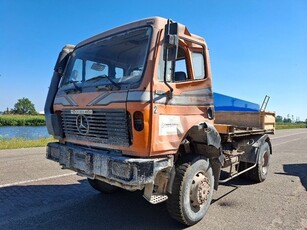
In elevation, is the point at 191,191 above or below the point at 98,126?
below

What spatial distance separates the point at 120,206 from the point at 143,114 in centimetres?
223

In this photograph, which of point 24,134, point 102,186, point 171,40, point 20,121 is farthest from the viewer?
point 20,121

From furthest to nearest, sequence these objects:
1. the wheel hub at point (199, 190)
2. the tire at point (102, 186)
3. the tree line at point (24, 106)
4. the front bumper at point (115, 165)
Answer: the tree line at point (24, 106), the tire at point (102, 186), the wheel hub at point (199, 190), the front bumper at point (115, 165)

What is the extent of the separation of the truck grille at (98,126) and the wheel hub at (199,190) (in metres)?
1.28

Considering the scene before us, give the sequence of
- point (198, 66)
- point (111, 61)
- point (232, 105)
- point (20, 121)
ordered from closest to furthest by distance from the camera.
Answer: point (111, 61) → point (198, 66) → point (232, 105) → point (20, 121)

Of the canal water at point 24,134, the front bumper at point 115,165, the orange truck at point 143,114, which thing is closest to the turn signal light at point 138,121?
the orange truck at point 143,114

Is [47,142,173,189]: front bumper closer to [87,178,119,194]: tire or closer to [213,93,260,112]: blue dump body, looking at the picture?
[87,178,119,194]: tire

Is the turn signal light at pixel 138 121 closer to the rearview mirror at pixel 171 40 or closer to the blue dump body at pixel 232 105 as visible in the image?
the rearview mirror at pixel 171 40

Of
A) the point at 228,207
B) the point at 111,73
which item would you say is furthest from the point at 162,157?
the point at 228,207

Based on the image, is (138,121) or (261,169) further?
(261,169)

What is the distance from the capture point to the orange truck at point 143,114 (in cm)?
344

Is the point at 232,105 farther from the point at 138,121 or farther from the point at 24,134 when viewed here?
the point at 24,134

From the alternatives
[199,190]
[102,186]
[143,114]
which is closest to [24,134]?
Result: [102,186]

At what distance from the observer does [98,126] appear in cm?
390
